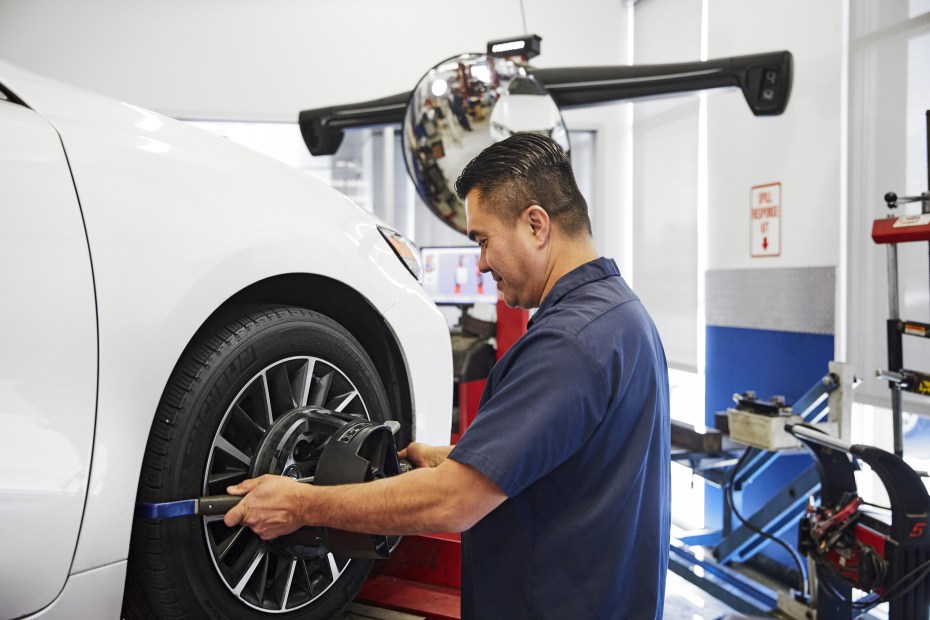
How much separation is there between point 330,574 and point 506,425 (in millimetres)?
657

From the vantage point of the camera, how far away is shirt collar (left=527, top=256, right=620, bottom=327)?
4.18 ft

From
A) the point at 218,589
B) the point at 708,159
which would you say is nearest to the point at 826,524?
the point at 218,589

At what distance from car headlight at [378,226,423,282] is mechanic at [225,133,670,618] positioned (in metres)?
0.40

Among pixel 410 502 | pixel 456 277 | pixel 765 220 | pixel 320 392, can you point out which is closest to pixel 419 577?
pixel 320 392

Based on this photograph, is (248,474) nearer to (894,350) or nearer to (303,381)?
(303,381)

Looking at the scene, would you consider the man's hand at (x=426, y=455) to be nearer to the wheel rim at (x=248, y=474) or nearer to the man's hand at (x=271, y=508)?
the wheel rim at (x=248, y=474)

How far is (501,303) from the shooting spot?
148 inches

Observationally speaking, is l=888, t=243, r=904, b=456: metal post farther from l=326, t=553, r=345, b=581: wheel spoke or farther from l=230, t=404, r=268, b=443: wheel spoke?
l=230, t=404, r=268, b=443: wheel spoke

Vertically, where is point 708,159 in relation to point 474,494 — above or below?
above

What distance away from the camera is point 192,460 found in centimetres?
125

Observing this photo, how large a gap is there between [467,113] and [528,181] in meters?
1.52

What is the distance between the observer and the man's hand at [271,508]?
1.22 m

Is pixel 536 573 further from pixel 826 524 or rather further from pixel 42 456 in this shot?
pixel 826 524

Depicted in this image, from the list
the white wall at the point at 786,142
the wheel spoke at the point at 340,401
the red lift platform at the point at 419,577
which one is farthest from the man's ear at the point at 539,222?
the white wall at the point at 786,142
